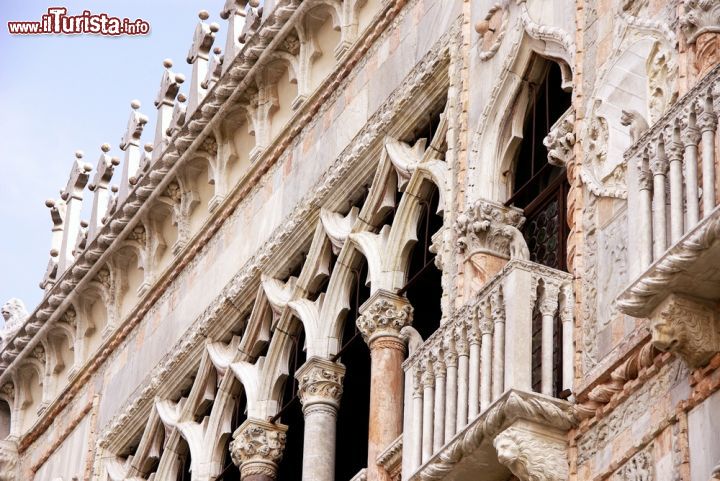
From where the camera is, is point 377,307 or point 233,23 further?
point 233,23

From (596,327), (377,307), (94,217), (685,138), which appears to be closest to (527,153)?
(377,307)

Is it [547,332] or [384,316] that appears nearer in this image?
[547,332]

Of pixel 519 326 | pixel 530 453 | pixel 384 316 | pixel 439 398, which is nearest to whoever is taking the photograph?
pixel 530 453

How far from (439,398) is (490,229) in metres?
1.57

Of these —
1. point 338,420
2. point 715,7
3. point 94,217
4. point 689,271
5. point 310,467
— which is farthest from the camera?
point 94,217

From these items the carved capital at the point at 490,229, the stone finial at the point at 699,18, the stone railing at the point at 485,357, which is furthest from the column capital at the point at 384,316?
the stone finial at the point at 699,18

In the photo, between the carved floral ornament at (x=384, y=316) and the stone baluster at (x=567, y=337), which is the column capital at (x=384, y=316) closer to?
the carved floral ornament at (x=384, y=316)

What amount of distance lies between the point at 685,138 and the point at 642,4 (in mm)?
2211

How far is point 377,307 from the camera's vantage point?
1528 centimetres

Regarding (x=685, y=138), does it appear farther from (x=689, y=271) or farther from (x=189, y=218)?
(x=189, y=218)

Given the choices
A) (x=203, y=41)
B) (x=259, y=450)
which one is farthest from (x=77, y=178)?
(x=259, y=450)

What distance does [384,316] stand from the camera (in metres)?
15.2

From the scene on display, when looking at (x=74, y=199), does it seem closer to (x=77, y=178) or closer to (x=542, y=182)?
(x=77, y=178)

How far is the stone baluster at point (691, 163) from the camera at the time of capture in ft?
34.8
